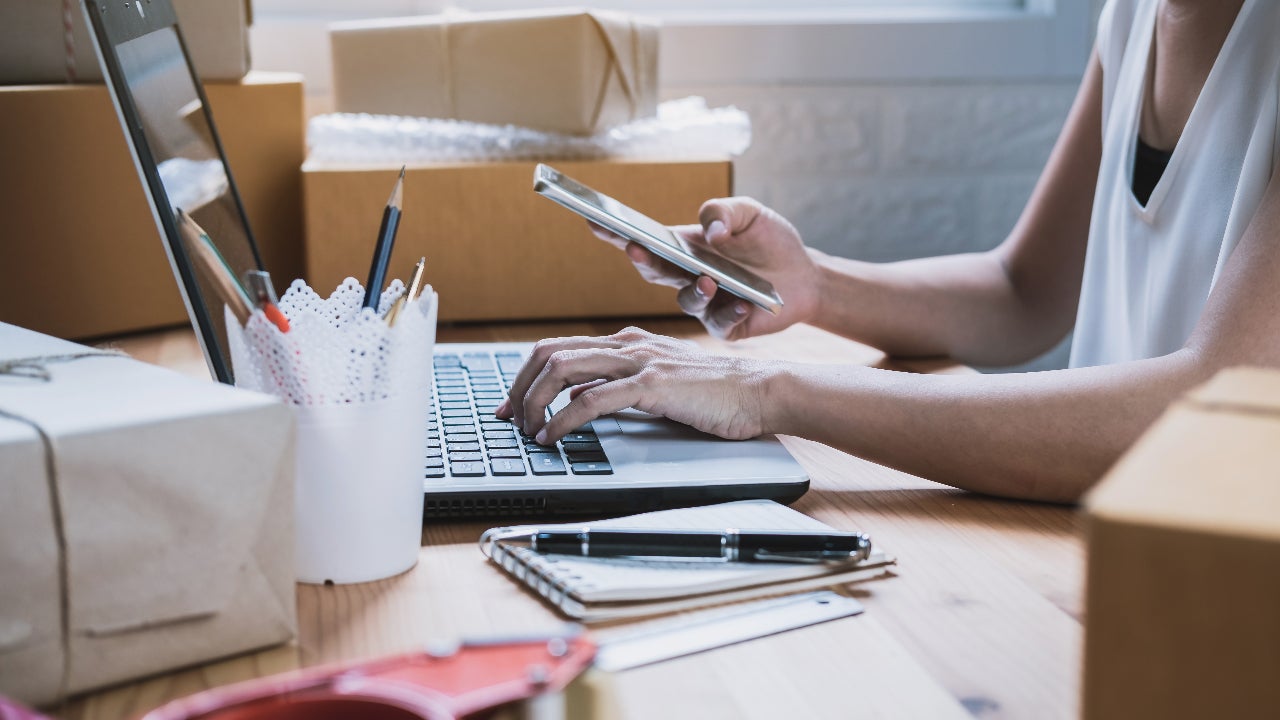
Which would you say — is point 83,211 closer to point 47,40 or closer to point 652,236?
point 47,40

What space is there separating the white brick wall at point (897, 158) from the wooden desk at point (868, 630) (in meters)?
0.84

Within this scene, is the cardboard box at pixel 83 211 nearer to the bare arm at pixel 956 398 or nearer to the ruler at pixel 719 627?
the bare arm at pixel 956 398

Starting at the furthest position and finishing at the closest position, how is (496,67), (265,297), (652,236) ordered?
(496,67) → (652,236) → (265,297)

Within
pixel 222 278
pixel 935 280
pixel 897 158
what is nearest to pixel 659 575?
pixel 222 278

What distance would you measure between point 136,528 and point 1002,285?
0.94 metres

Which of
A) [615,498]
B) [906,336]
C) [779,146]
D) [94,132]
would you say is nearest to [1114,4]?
[906,336]

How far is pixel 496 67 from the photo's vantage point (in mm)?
1154

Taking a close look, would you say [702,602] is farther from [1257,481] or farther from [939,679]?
[1257,481]

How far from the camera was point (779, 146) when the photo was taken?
4.93ft

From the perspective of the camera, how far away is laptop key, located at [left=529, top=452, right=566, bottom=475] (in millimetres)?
680

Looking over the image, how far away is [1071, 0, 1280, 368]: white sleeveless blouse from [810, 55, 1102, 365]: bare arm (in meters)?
0.05

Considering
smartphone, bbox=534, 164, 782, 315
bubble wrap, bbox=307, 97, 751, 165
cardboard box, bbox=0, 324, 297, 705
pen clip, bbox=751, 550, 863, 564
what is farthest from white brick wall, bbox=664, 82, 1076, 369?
cardboard box, bbox=0, 324, 297, 705

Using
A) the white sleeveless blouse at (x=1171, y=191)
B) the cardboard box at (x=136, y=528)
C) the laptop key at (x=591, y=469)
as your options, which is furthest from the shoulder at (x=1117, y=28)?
→ the cardboard box at (x=136, y=528)

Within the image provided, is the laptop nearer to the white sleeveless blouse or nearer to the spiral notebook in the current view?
the spiral notebook
